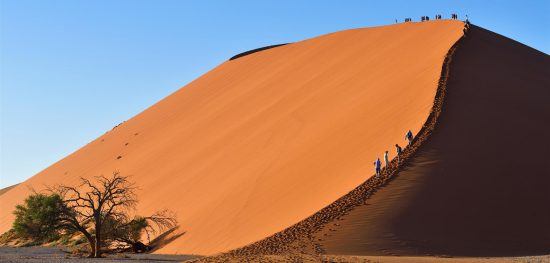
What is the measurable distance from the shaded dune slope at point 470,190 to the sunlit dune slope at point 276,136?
A: 1501mm

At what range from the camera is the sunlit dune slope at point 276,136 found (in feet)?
83.7

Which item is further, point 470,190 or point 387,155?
point 387,155

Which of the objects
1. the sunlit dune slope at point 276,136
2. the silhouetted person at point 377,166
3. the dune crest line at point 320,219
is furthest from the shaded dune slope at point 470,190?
the sunlit dune slope at point 276,136

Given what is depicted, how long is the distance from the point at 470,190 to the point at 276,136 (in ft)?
40.0

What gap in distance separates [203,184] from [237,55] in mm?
36424

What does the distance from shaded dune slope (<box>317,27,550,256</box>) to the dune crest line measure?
261mm

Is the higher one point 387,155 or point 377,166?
point 387,155

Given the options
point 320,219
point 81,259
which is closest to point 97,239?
point 81,259

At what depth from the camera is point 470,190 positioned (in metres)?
22.7

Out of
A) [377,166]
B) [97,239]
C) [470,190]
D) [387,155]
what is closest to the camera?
[470,190]

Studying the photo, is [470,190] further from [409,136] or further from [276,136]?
[276,136]

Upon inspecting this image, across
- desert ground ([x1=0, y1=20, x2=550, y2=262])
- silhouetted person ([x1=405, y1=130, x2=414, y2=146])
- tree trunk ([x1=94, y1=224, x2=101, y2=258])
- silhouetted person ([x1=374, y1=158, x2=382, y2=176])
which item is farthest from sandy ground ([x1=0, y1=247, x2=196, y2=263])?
silhouetted person ([x1=405, y1=130, x2=414, y2=146])

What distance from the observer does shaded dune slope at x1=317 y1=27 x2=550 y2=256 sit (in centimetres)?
2031

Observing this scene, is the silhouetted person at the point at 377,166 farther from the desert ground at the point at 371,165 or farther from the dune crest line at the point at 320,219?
the desert ground at the point at 371,165
